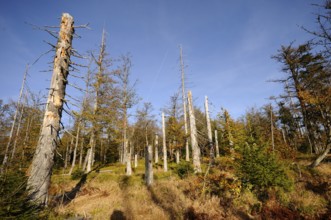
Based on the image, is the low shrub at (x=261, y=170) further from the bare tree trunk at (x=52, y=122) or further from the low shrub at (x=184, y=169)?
the bare tree trunk at (x=52, y=122)

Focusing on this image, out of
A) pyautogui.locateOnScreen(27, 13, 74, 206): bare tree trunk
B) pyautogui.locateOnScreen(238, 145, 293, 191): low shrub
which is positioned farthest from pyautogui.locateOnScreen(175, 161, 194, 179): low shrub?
pyautogui.locateOnScreen(27, 13, 74, 206): bare tree trunk

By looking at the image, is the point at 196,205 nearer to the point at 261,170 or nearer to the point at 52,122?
the point at 261,170

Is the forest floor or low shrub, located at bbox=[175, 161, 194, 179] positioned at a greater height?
low shrub, located at bbox=[175, 161, 194, 179]

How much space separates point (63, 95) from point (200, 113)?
34836 mm

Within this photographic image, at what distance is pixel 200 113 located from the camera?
39.1 meters

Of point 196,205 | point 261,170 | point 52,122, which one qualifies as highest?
point 52,122

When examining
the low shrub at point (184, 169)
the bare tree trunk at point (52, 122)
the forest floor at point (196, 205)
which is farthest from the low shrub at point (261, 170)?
the bare tree trunk at point (52, 122)

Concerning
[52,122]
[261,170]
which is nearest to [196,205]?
[261,170]

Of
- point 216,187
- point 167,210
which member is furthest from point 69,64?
point 216,187

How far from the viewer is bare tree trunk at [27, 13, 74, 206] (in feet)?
16.3

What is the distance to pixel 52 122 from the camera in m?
5.53

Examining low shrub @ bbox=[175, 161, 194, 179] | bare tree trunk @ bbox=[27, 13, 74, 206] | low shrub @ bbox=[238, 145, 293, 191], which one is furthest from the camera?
low shrub @ bbox=[175, 161, 194, 179]

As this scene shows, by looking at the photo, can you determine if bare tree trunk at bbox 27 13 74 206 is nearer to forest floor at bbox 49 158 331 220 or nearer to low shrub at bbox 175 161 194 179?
forest floor at bbox 49 158 331 220

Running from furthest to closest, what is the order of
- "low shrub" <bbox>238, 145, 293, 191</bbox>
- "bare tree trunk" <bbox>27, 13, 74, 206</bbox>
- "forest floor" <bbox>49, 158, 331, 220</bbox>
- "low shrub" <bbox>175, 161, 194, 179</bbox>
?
"low shrub" <bbox>175, 161, 194, 179</bbox>, "low shrub" <bbox>238, 145, 293, 191</bbox>, "forest floor" <bbox>49, 158, 331, 220</bbox>, "bare tree trunk" <bbox>27, 13, 74, 206</bbox>
